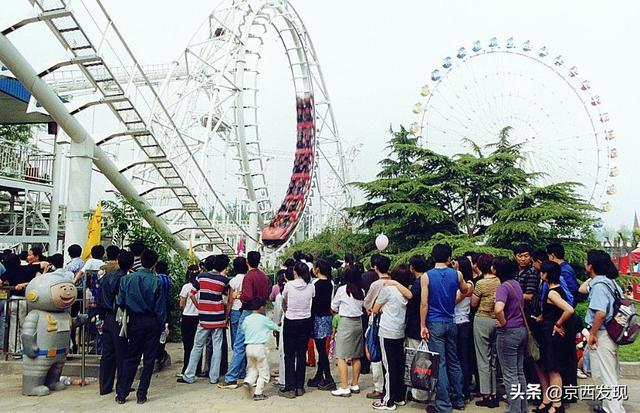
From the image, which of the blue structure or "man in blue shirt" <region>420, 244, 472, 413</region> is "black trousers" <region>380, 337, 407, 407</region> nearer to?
"man in blue shirt" <region>420, 244, 472, 413</region>

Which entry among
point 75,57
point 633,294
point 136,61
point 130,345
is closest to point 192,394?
point 130,345

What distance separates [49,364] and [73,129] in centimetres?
550

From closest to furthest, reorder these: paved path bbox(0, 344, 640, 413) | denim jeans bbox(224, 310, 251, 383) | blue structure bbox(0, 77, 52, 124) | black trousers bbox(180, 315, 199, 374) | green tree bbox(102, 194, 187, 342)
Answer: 1. paved path bbox(0, 344, 640, 413)
2. denim jeans bbox(224, 310, 251, 383)
3. black trousers bbox(180, 315, 199, 374)
4. green tree bbox(102, 194, 187, 342)
5. blue structure bbox(0, 77, 52, 124)

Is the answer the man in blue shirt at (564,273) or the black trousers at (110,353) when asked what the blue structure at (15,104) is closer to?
the black trousers at (110,353)

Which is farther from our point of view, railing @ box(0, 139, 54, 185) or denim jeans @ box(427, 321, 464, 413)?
railing @ box(0, 139, 54, 185)

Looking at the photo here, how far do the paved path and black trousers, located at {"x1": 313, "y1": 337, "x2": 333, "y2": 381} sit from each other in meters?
0.28

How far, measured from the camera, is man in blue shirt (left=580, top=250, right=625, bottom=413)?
4.99m

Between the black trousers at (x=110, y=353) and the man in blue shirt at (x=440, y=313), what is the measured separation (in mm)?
3284

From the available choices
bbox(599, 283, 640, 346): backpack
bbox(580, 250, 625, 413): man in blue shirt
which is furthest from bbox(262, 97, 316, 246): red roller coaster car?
bbox(599, 283, 640, 346): backpack

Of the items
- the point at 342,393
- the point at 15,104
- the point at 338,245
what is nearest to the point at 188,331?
the point at 342,393

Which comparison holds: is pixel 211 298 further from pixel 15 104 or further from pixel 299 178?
pixel 299 178

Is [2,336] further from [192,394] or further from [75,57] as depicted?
[75,57]

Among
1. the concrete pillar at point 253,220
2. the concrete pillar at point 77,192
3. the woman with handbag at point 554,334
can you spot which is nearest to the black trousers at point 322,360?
the woman with handbag at point 554,334

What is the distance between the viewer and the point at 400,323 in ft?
17.9
